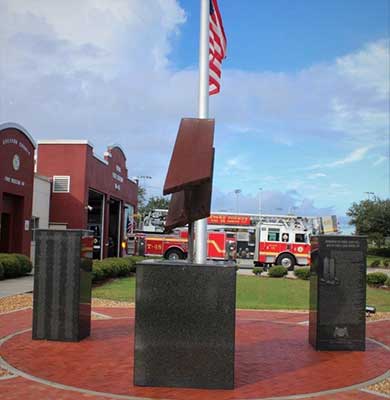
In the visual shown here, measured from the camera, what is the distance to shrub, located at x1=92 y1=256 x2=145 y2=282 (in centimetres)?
1846

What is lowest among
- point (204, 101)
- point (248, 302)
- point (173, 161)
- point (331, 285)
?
point (248, 302)

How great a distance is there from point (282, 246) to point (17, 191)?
1561 cm

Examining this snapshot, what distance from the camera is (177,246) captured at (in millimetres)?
32219

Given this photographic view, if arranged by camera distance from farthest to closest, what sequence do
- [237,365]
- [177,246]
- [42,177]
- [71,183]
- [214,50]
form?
1. [177,246]
2. [71,183]
3. [42,177]
4. [214,50]
5. [237,365]

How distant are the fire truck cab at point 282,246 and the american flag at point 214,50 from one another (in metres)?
19.2

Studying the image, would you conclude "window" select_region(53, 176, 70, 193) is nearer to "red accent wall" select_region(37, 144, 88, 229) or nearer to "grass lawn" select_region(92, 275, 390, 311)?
"red accent wall" select_region(37, 144, 88, 229)

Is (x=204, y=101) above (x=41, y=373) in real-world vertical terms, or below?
above

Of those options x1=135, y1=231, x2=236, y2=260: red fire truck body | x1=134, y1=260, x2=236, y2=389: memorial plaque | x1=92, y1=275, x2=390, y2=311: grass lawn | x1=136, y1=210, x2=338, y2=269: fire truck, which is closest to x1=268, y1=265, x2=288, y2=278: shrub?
x1=92, y1=275, x2=390, y2=311: grass lawn

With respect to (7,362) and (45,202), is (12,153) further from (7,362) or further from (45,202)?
(7,362)

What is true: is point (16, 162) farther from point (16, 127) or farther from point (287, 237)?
point (287, 237)

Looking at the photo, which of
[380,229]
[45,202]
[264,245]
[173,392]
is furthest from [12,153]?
[380,229]

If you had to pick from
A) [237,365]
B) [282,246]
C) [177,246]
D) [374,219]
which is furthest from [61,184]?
[374,219]

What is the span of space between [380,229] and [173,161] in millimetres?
56251

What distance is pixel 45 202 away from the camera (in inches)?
1046
